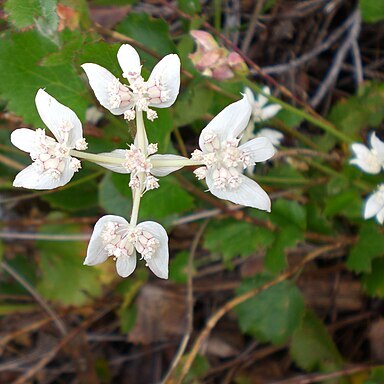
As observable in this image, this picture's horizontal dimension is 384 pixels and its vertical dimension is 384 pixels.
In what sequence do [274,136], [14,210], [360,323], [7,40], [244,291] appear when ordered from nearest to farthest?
1. [7,40]
2. [274,136]
3. [244,291]
4. [360,323]
5. [14,210]

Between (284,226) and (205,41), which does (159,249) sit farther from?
(284,226)

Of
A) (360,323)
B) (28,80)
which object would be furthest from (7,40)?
(360,323)

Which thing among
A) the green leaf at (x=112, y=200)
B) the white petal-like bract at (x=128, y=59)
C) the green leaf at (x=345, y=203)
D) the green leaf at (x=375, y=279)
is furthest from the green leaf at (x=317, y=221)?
the white petal-like bract at (x=128, y=59)

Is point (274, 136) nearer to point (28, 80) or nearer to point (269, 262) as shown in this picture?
point (269, 262)

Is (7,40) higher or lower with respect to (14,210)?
higher

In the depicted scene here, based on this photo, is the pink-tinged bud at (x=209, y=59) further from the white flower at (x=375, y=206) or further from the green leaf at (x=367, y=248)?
the green leaf at (x=367, y=248)

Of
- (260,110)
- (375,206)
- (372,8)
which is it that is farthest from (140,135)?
(372,8)

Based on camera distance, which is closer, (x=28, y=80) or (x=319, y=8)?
(x=28, y=80)

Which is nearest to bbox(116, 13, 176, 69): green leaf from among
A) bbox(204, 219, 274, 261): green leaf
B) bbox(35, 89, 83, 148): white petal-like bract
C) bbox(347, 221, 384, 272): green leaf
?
bbox(204, 219, 274, 261): green leaf
